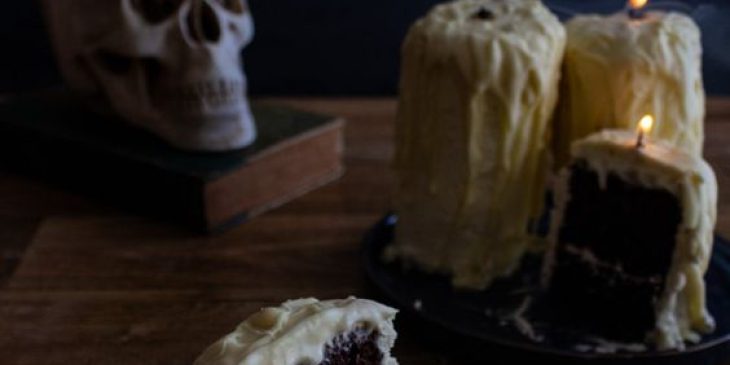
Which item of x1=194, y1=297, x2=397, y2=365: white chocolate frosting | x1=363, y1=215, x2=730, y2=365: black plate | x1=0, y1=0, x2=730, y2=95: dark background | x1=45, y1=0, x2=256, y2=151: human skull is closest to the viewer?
x1=194, y1=297, x2=397, y2=365: white chocolate frosting

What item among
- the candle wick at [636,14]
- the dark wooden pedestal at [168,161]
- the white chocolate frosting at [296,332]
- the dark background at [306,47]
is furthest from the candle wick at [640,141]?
the dark background at [306,47]

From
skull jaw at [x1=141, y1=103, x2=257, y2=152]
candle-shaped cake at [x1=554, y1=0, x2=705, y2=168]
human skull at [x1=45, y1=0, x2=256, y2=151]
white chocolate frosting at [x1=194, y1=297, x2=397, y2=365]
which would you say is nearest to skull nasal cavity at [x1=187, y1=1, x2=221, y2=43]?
human skull at [x1=45, y1=0, x2=256, y2=151]

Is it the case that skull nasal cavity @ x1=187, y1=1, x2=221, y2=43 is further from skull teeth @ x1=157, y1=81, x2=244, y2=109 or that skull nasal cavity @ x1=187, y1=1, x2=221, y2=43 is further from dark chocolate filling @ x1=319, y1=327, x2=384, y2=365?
dark chocolate filling @ x1=319, y1=327, x2=384, y2=365

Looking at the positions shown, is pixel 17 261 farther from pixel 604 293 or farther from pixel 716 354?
pixel 716 354

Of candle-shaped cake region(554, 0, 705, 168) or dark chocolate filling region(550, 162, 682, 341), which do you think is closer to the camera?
dark chocolate filling region(550, 162, 682, 341)

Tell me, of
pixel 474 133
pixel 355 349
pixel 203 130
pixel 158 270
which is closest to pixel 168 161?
pixel 203 130

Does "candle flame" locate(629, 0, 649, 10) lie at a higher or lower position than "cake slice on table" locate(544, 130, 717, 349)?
higher

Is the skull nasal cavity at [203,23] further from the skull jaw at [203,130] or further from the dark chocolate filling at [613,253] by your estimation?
the dark chocolate filling at [613,253]
